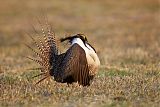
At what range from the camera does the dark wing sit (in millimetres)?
8289

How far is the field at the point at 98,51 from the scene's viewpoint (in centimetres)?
795

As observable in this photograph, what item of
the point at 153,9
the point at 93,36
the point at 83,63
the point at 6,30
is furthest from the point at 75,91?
the point at 153,9

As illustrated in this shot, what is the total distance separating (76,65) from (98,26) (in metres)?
13.0

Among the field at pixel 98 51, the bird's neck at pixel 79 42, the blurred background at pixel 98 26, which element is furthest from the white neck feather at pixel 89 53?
the blurred background at pixel 98 26

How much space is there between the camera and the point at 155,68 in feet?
35.6

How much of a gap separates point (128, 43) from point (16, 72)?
598cm

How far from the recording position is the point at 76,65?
329 inches

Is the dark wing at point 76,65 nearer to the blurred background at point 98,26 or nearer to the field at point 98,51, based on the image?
the field at point 98,51

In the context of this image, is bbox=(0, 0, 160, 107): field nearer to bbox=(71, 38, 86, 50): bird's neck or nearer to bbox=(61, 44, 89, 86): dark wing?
bbox=(61, 44, 89, 86): dark wing

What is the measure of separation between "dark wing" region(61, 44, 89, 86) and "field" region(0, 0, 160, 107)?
0.57 feet

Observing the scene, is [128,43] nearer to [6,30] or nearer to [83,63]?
[6,30]

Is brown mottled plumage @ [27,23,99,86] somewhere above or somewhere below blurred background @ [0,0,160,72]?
below

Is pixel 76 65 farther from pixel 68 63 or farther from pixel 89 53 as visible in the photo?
pixel 89 53

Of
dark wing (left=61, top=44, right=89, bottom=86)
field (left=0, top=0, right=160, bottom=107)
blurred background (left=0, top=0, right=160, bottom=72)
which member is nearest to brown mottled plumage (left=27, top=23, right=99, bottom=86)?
dark wing (left=61, top=44, right=89, bottom=86)
